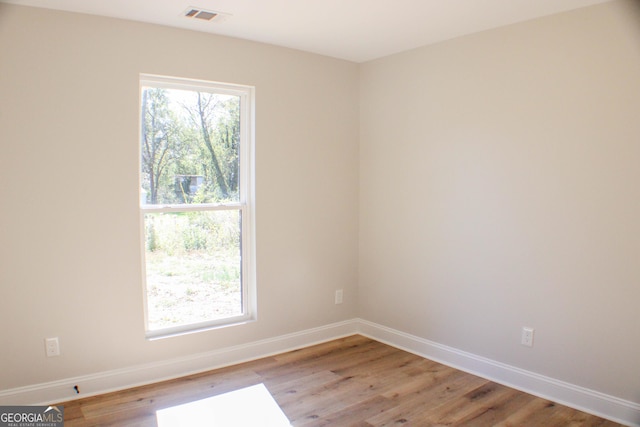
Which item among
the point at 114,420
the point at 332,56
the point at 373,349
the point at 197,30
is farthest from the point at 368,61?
the point at 114,420

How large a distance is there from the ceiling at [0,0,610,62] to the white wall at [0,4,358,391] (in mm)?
166

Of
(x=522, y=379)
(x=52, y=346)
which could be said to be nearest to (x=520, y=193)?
(x=522, y=379)

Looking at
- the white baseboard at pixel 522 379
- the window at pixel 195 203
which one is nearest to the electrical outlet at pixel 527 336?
the white baseboard at pixel 522 379

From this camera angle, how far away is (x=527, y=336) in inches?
114

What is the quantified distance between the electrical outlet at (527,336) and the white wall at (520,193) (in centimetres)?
4

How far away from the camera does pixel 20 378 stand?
8.68ft

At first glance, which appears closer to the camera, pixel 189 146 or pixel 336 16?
pixel 336 16

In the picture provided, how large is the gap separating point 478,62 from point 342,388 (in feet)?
8.03

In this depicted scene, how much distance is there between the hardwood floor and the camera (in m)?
2.56

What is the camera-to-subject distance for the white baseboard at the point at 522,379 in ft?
8.32

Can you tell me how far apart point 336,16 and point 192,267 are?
2014mm

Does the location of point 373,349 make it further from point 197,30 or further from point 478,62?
point 197,30

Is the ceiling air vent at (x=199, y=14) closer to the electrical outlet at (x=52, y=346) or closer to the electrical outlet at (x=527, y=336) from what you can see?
the electrical outlet at (x=52, y=346)

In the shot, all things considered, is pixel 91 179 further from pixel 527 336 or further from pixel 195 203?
pixel 527 336
